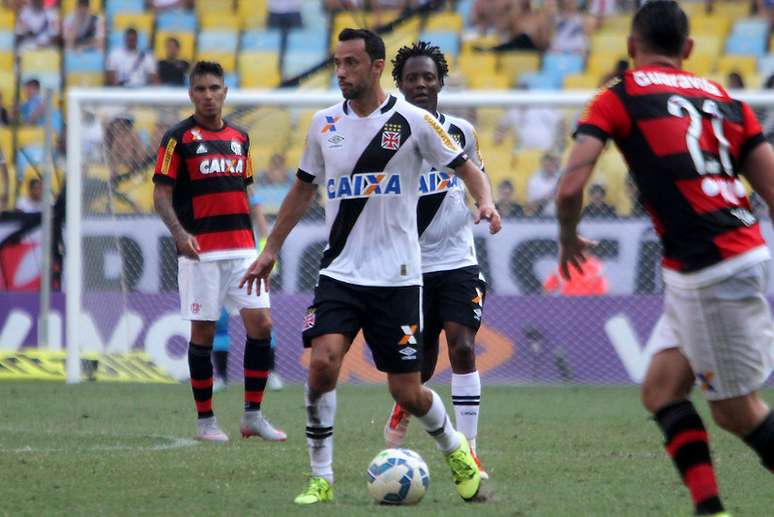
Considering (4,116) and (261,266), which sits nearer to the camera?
(261,266)

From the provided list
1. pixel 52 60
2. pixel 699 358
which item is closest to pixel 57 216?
pixel 52 60

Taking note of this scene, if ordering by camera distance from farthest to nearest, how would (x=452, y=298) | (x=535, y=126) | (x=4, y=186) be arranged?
(x=4, y=186)
(x=535, y=126)
(x=452, y=298)

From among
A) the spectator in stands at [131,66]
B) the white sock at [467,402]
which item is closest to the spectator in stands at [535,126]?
the spectator in stands at [131,66]

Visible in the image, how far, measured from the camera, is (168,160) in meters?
9.57

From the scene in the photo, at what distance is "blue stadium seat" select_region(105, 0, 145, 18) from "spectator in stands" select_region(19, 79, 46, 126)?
8.53 ft

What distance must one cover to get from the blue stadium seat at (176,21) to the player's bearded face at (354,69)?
14687mm

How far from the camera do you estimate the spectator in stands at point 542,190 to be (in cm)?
1459

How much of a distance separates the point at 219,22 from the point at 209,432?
12671 millimetres

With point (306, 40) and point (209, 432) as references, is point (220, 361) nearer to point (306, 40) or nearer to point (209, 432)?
point (209, 432)

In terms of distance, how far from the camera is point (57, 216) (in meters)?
15.4

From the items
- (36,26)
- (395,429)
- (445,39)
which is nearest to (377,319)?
(395,429)

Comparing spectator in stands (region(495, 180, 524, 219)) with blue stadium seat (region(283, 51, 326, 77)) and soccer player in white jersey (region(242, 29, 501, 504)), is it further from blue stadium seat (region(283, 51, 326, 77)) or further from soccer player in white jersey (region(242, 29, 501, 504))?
soccer player in white jersey (region(242, 29, 501, 504))

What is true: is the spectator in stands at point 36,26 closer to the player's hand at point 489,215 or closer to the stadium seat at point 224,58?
the stadium seat at point 224,58

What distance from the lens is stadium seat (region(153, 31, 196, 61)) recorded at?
2017 cm
